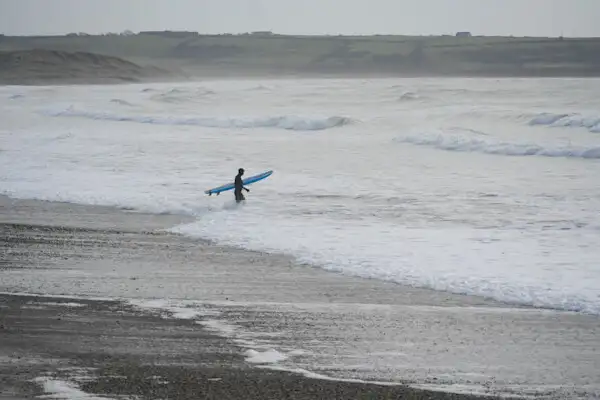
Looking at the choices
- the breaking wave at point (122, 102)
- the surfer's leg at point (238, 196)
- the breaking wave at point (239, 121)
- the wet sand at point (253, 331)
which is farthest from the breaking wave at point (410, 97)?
the wet sand at point (253, 331)

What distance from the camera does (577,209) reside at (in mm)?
17750

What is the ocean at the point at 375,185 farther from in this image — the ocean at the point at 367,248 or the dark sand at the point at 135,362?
the dark sand at the point at 135,362

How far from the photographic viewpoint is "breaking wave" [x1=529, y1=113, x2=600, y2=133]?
41781 mm

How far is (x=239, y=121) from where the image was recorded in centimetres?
5084

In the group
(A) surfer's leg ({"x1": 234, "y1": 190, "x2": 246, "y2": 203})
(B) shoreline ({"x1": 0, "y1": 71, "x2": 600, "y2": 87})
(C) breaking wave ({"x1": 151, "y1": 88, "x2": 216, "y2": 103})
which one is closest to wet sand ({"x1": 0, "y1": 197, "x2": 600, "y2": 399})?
(A) surfer's leg ({"x1": 234, "y1": 190, "x2": 246, "y2": 203})

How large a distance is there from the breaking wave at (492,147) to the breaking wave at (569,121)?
23.1ft

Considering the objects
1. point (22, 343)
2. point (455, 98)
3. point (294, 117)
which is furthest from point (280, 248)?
point (455, 98)

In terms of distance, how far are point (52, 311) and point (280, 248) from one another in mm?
4557

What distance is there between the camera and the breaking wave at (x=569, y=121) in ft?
137

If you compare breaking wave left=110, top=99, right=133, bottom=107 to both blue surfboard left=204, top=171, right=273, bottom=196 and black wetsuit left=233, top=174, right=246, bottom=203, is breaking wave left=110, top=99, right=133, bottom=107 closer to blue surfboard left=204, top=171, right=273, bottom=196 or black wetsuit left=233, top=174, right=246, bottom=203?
blue surfboard left=204, top=171, right=273, bottom=196

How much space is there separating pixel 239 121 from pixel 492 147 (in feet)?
63.9

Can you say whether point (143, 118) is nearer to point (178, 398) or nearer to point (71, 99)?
point (71, 99)

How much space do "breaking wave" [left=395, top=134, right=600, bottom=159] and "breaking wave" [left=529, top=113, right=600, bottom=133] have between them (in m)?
7.04

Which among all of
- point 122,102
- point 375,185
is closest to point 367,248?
point 375,185
